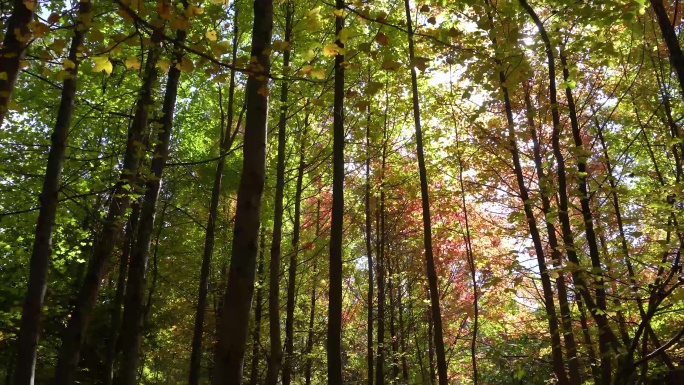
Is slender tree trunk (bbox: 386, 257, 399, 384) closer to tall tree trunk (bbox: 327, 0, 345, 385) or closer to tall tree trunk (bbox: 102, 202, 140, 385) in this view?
tall tree trunk (bbox: 102, 202, 140, 385)

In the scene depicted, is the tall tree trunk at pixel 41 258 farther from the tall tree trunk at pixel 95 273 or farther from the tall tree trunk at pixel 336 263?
the tall tree trunk at pixel 336 263

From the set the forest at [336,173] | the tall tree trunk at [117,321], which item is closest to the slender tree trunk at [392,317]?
the forest at [336,173]

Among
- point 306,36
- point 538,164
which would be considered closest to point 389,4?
point 306,36

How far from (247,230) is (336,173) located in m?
3.21

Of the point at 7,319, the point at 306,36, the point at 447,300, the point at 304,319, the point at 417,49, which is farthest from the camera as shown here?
the point at 304,319

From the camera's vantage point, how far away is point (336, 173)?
6098 mm

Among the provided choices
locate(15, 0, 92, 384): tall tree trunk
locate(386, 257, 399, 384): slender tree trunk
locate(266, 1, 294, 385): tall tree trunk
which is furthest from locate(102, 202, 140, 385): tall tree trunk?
locate(386, 257, 399, 384): slender tree trunk

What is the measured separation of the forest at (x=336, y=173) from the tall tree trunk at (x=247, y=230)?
0.01 m

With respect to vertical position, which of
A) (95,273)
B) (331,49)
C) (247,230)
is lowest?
(247,230)

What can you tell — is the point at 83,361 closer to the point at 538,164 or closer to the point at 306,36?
the point at 306,36

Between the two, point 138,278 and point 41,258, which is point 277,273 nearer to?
point 138,278

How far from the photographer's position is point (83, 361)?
12.7 meters

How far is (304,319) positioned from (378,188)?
841cm

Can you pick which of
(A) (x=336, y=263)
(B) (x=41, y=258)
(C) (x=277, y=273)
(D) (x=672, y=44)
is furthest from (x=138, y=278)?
(D) (x=672, y=44)
